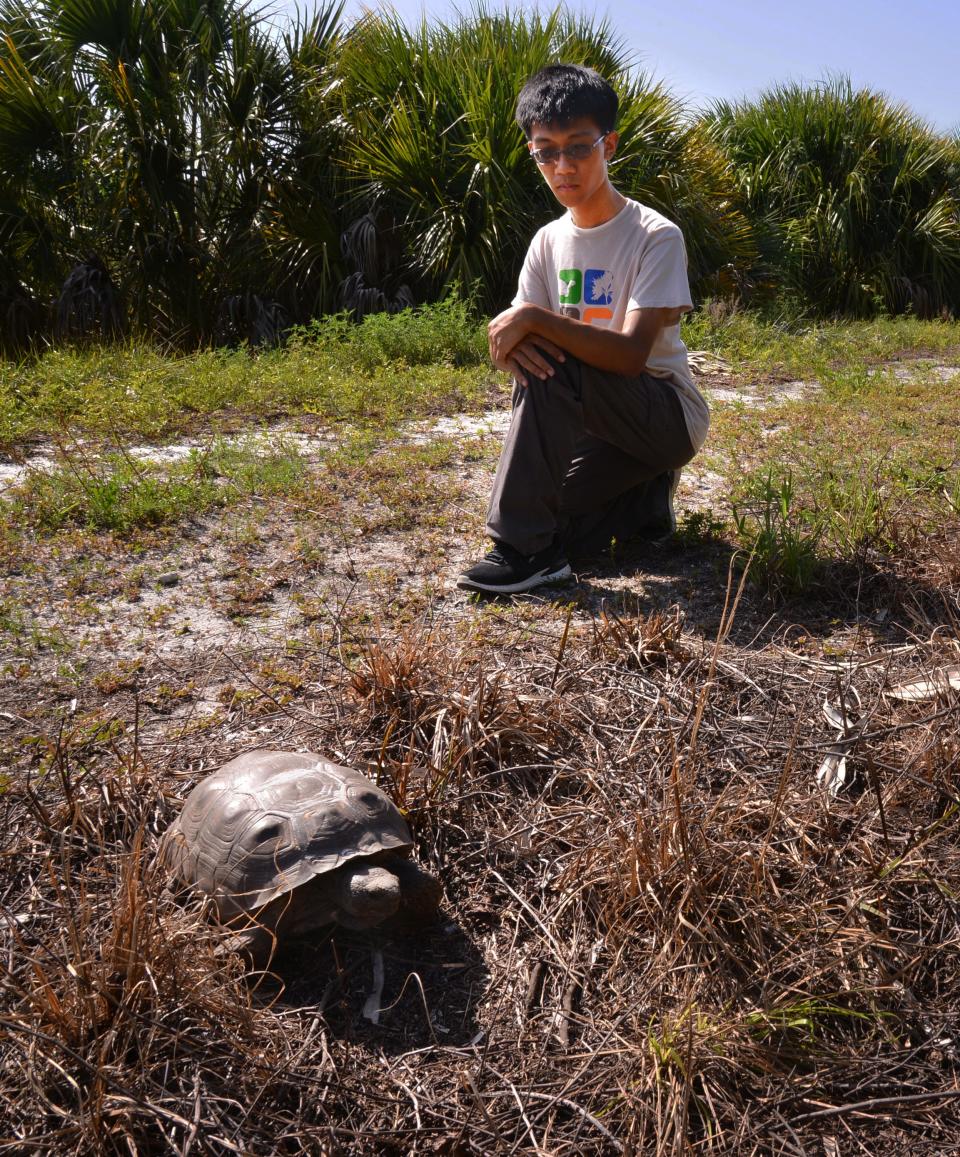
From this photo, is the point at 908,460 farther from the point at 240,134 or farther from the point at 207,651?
the point at 240,134

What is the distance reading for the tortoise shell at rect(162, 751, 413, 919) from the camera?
2.11 meters

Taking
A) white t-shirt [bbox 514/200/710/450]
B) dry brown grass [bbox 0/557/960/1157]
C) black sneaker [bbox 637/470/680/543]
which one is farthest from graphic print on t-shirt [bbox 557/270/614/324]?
dry brown grass [bbox 0/557/960/1157]

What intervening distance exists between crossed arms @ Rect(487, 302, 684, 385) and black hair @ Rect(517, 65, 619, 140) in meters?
0.64

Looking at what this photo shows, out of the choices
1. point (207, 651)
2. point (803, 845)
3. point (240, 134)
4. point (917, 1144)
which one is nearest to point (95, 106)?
point (240, 134)

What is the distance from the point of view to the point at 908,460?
5109mm

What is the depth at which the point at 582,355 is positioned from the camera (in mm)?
3473

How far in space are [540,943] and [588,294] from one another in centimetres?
242

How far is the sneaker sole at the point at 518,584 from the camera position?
3.60m

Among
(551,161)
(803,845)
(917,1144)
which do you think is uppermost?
(551,161)

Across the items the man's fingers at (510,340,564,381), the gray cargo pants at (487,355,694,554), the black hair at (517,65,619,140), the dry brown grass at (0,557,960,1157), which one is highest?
the black hair at (517,65,619,140)

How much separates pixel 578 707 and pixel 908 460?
3086 mm

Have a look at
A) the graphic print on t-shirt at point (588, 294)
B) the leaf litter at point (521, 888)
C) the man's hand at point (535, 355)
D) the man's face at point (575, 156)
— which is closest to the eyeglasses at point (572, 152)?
the man's face at point (575, 156)

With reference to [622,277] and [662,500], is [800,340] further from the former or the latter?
[622,277]

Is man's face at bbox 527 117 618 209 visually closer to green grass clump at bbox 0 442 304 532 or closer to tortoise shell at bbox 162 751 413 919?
green grass clump at bbox 0 442 304 532
